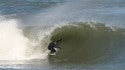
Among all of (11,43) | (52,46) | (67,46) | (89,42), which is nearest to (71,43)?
(67,46)

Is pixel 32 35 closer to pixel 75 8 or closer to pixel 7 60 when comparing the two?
pixel 7 60

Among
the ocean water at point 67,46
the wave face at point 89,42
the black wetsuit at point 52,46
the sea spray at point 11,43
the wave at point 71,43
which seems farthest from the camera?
the sea spray at point 11,43

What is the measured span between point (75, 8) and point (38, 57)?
25.3m

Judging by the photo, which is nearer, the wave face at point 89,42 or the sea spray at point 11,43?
the wave face at point 89,42

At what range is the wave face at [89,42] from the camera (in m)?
29.5

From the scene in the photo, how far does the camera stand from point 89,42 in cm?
3194

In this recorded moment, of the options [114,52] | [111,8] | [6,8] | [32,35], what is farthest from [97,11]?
[114,52]

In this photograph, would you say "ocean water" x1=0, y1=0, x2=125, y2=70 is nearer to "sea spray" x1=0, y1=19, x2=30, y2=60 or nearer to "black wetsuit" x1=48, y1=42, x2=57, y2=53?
"sea spray" x1=0, y1=19, x2=30, y2=60

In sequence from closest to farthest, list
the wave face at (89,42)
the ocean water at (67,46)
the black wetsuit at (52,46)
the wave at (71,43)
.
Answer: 1. the ocean water at (67,46)
2. the black wetsuit at (52,46)
3. the wave face at (89,42)
4. the wave at (71,43)

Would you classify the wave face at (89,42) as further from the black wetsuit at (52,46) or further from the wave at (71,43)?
the black wetsuit at (52,46)

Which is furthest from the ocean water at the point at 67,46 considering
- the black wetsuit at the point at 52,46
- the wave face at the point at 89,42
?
the black wetsuit at the point at 52,46

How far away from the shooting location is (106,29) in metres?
34.7

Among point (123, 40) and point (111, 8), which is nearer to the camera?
point (123, 40)

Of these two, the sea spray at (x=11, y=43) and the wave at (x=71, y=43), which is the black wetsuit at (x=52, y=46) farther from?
the sea spray at (x=11, y=43)
